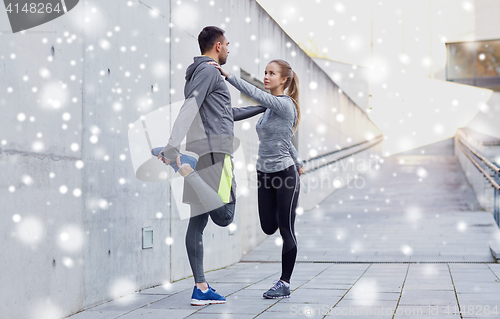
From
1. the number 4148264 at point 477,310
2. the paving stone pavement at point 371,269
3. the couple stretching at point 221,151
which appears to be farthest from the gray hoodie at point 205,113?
the number 4148264 at point 477,310

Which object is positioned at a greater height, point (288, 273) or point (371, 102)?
point (371, 102)

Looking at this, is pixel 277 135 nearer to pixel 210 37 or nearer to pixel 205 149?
pixel 205 149

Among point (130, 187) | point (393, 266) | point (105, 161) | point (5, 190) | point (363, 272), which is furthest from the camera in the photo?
point (393, 266)

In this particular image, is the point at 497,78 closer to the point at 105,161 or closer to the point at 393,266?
the point at 393,266

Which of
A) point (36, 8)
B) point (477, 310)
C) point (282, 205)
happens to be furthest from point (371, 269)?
point (36, 8)

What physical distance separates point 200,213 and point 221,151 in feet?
1.39

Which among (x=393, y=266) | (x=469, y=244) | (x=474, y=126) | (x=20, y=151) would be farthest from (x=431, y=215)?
(x=474, y=126)

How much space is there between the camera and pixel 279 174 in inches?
149

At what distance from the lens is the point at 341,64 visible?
77.7 feet

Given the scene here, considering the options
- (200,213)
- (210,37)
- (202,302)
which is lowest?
(202,302)

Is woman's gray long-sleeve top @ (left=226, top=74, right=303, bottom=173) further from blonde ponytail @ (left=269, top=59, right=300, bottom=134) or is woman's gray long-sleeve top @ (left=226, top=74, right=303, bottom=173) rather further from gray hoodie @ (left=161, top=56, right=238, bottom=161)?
gray hoodie @ (left=161, top=56, right=238, bottom=161)

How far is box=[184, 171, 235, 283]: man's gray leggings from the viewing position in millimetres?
3271

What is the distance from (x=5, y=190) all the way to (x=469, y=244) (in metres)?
5.56

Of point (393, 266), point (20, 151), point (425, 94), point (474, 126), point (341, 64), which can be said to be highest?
point (341, 64)
